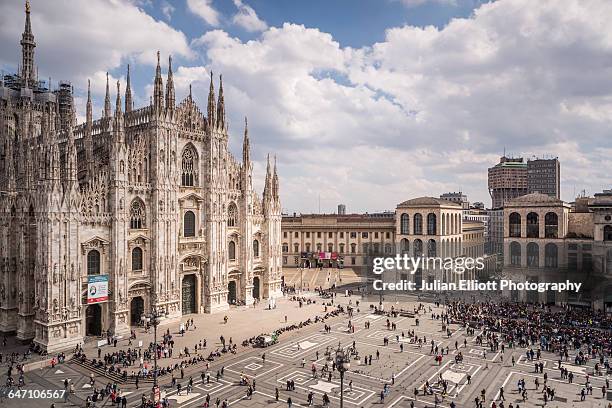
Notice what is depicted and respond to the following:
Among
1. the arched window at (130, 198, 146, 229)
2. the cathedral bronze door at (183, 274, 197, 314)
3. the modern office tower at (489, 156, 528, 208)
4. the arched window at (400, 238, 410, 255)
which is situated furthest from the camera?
the modern office tower at (489, 156, 528, 208)

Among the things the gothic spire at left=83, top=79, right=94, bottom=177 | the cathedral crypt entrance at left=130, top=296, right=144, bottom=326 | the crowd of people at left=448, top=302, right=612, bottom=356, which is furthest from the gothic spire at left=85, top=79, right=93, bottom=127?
the crowd of people at left=448, top=302, right=612, bottom=356

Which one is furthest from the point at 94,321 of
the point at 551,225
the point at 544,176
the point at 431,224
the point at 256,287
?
the point at 544,176

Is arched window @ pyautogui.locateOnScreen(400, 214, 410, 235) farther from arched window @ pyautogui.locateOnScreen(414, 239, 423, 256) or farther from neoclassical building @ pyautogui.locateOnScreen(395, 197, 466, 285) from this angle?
arched window @ pyautogui.locateOnScreen(414, 239, 423, 256)

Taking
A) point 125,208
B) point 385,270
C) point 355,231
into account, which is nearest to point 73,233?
point 125,208

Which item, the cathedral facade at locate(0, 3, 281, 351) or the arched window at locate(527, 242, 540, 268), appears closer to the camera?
the cathedral facade at locate(0, 3, 281, 351)

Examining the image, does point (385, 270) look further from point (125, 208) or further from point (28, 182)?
point (28, 182)

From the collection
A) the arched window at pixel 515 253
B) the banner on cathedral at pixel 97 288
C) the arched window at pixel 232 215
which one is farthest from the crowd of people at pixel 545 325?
the banner on cathedral at pixel 97 288

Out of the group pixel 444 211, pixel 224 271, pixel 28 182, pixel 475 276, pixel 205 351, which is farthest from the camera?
pixel 475 276
